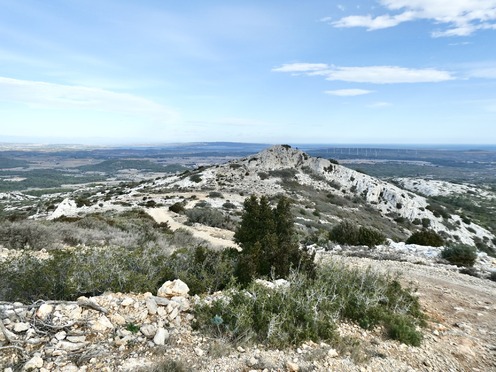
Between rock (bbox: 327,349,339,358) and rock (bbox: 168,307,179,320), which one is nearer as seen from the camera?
rock (bbox: 327,349,339,358)

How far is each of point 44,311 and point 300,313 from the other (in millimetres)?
4078

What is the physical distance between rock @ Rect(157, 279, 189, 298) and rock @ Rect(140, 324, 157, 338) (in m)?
1.23

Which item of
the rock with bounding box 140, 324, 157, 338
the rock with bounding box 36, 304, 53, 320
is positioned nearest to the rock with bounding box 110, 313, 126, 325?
the rock with bounding box 140, 324, 157, 338

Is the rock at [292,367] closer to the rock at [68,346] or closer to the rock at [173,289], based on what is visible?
the rock at [173,289]

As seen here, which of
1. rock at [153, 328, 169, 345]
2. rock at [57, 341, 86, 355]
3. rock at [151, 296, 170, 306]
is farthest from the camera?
rock at [151, 296, 170, 306]

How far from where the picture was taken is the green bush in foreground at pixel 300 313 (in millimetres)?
5205

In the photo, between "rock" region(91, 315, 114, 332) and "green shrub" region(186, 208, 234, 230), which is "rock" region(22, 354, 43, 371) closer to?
"rock" region(91, 315, 114, 332)

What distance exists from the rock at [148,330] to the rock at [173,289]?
4.03ft

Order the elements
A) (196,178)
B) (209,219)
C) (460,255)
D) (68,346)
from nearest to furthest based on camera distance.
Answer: (68,346) → (460,255) → (209,219) → (196,178)

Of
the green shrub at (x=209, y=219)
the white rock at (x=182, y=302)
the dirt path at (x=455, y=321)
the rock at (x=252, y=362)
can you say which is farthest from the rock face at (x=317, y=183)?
the rock at (x=252, y=362)

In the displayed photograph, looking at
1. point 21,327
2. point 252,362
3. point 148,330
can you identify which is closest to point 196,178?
point 148,330

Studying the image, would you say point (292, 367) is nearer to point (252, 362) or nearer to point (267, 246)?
point (252, 362)

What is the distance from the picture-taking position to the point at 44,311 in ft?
16.1

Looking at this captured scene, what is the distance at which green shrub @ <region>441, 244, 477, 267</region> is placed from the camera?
40.5ft
